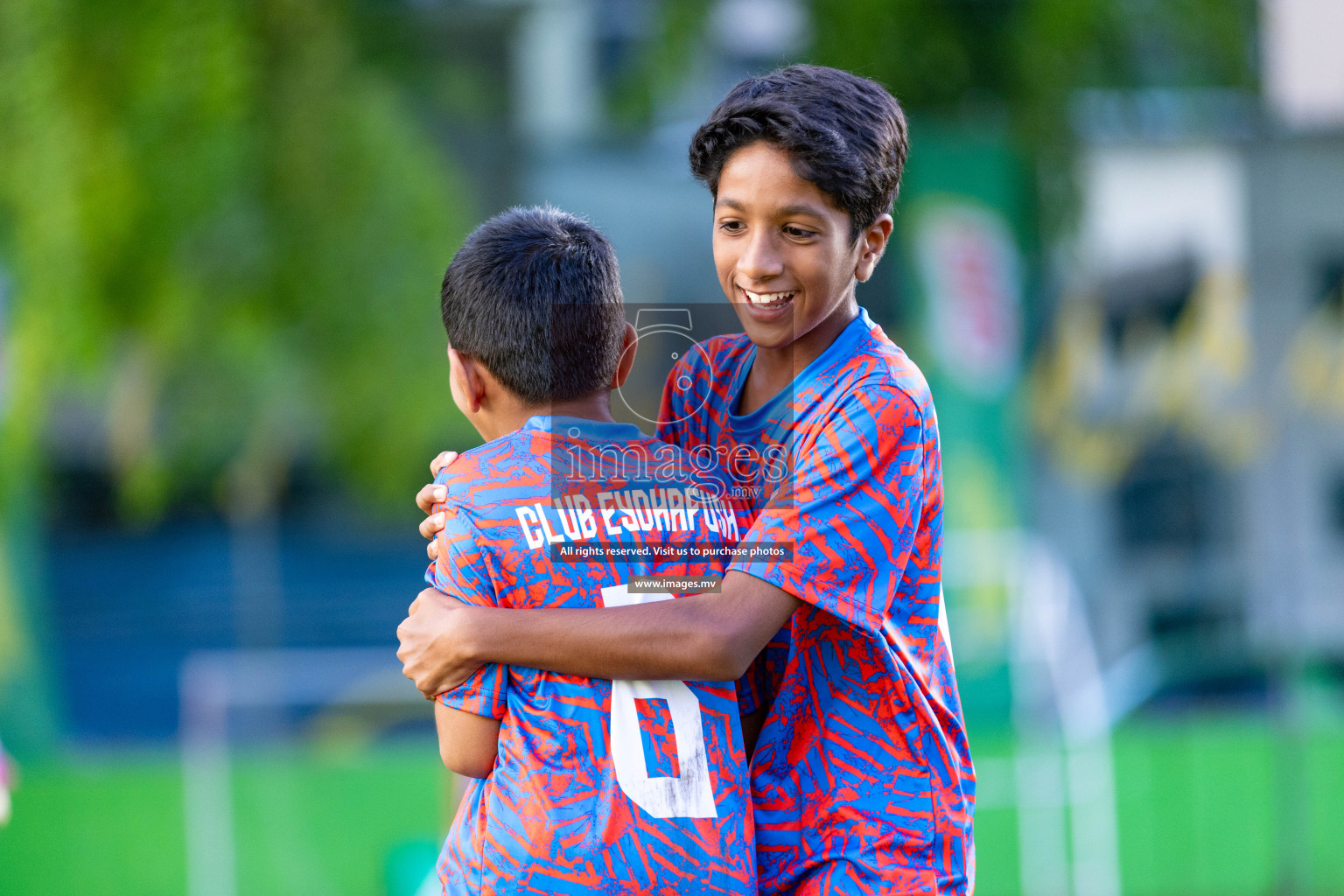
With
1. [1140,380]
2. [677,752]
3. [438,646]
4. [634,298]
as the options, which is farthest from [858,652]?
[1140,380]

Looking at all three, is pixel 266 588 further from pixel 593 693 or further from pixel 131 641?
pixel 593 693

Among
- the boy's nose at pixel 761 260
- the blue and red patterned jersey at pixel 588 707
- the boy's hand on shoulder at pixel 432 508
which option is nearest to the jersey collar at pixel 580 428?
the blue and red patterned jersey at pixel 588 707

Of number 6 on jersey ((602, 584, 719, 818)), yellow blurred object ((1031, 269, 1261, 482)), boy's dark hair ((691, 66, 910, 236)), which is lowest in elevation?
number 6 on jersey ((602, 584, 719, 818))

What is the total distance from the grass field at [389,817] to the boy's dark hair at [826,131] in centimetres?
336

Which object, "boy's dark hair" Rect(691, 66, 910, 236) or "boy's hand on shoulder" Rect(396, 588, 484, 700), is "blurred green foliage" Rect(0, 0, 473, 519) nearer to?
"boy's dark hair" Rect(691, 66, 910, 236)

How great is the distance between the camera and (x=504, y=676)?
1.32 metres

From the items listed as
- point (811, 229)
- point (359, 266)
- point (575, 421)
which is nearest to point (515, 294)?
point (575, 421)

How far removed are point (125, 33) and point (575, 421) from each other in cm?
375

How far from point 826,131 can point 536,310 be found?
36cm

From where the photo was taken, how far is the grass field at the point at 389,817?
459 cm

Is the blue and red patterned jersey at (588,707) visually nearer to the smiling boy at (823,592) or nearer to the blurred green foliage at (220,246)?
the smiling boy at (823,592)

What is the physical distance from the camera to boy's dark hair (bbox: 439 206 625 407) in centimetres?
139

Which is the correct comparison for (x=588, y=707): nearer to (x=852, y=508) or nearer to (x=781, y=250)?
(x=852, y=508)

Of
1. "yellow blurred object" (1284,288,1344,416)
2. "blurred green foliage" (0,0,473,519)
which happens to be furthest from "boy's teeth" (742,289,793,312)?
"yellow blurred object" (1284,288,1344,416)
